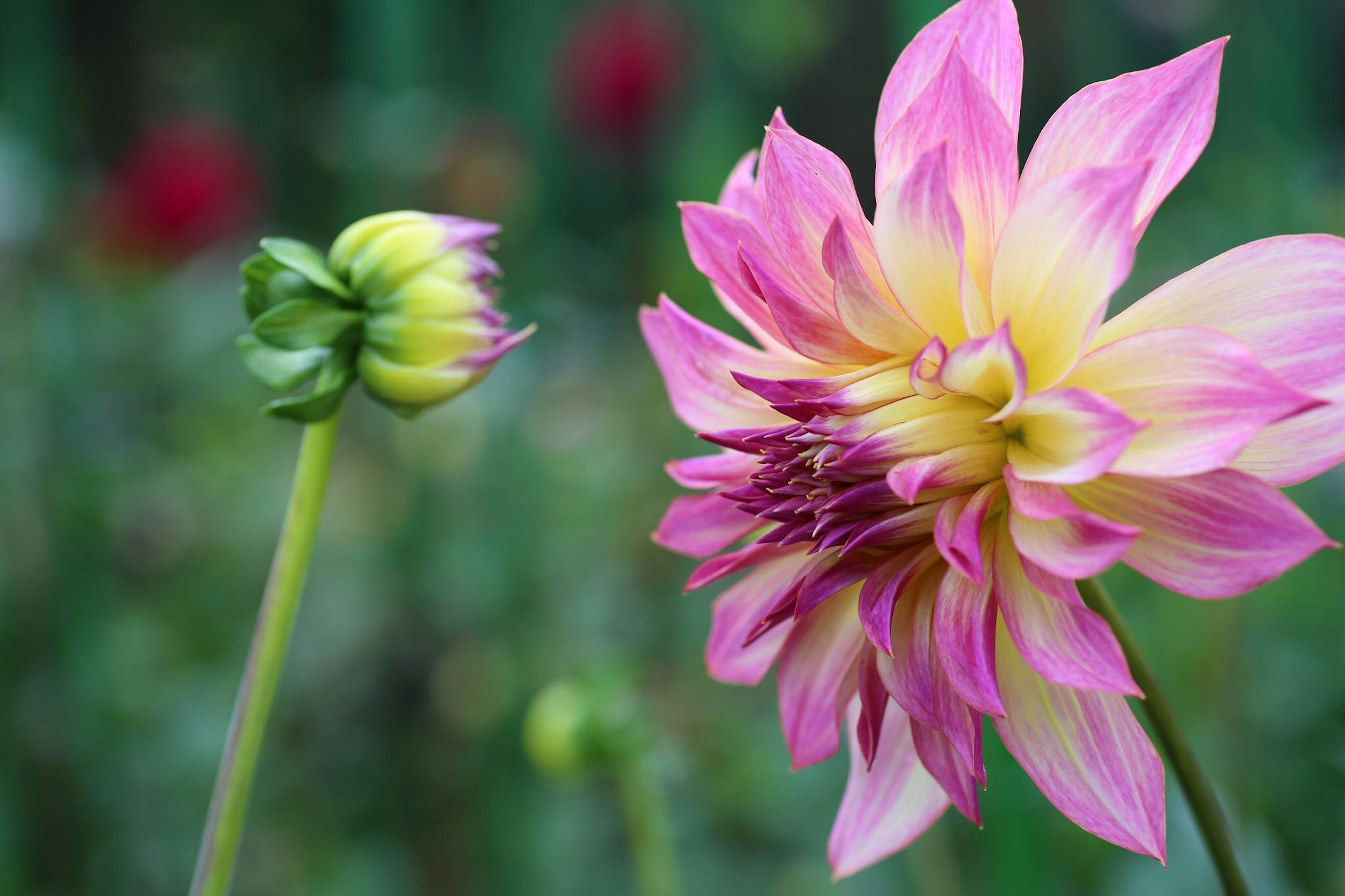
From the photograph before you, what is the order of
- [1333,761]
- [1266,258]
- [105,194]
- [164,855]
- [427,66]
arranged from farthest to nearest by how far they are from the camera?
1. [105,194]
2. [427,66]
3. [164,855]
4. [1333,761]
5. [1266,258]

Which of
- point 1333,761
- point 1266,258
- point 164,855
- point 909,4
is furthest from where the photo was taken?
point 164,855

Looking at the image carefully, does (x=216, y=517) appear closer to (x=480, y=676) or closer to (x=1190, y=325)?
(x=480, y=676)

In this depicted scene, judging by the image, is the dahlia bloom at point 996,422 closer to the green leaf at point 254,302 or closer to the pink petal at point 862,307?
the pink petal at point 862,307

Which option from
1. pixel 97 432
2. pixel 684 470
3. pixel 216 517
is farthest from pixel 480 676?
pixel 684 470

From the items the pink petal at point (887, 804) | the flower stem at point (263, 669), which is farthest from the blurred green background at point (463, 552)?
the flower stem at point (263, 669)

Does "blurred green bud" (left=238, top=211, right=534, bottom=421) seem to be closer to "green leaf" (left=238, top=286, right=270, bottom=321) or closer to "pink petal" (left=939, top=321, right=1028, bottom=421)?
"green leaf" (left=238, top=286, right=270, bottom=321)

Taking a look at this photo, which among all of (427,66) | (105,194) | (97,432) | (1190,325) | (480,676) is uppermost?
(105,194)

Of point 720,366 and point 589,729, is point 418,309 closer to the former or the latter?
point 720,366
